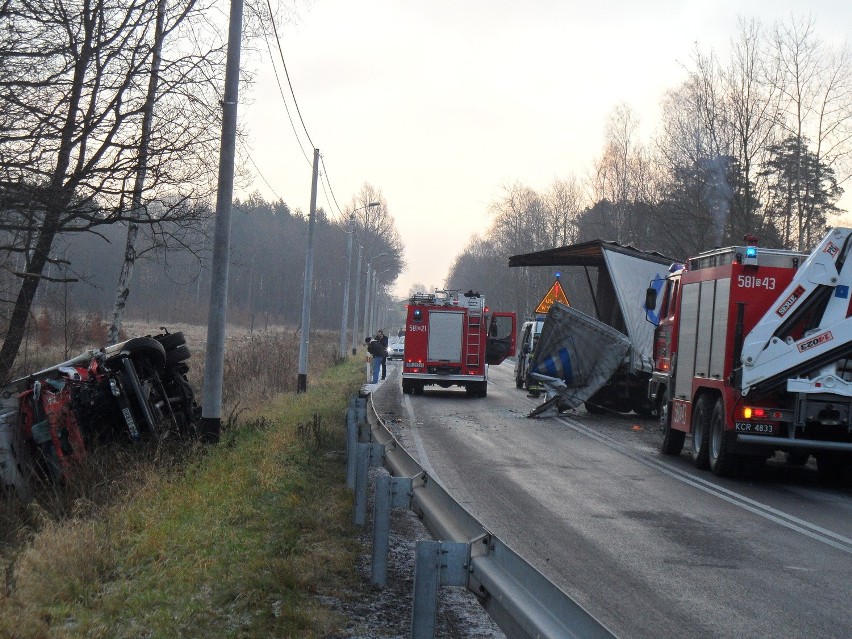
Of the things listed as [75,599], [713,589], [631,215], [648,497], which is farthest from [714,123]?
[75,599]

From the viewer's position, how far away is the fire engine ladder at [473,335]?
A: 99.7 feet

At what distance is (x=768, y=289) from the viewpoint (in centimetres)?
1361

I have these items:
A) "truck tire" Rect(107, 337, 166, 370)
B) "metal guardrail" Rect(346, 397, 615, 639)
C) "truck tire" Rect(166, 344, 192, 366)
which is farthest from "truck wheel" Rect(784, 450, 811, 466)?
"metal guardrail" Rect(346, 397, 615, 639)

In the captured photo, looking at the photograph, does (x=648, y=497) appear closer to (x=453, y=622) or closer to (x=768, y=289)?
(x=768, y=289)

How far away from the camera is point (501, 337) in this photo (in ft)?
128

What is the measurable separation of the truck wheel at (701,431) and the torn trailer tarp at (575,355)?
873 centimetres

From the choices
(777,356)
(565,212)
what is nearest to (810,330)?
(777,356)

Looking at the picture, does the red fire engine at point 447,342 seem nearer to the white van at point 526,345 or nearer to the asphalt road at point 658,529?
the white van at point 526,345

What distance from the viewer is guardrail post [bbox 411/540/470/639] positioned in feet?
15.1

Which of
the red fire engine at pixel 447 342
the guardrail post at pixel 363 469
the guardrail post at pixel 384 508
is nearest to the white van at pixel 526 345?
the red fire engine at pixel 447 342

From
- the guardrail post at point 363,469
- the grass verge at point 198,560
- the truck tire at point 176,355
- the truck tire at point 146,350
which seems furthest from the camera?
the truck tire at point 176,355

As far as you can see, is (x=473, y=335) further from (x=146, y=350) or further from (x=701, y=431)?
(x=146, y=350)

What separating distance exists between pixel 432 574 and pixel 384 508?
2.07 meters

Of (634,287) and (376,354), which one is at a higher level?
(634,287)
